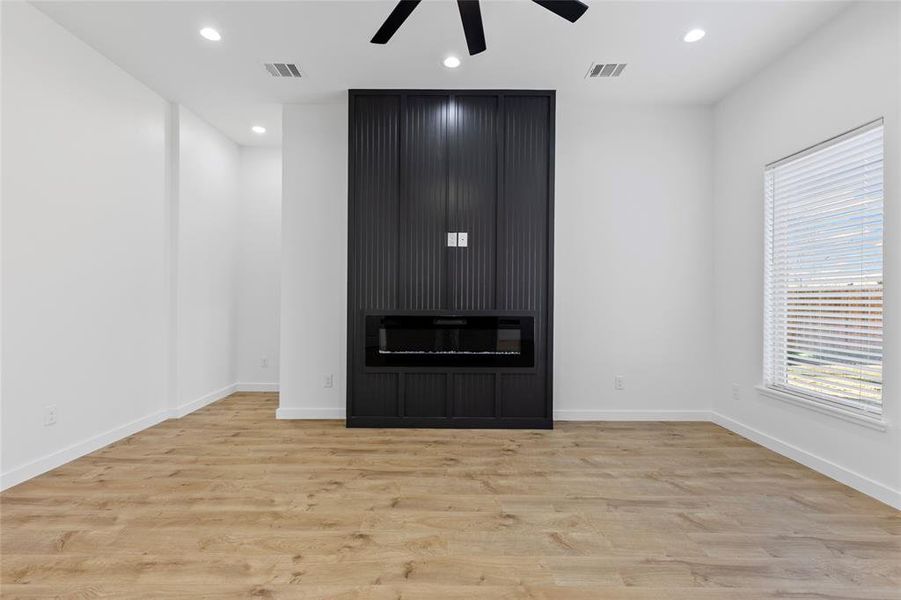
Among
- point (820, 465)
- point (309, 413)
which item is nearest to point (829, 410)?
point (820, 465)

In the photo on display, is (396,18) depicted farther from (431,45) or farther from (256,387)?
(256,387)

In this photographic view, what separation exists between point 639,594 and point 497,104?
144 inches

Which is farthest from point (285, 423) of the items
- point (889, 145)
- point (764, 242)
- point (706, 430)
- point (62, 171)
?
point (889, 145)

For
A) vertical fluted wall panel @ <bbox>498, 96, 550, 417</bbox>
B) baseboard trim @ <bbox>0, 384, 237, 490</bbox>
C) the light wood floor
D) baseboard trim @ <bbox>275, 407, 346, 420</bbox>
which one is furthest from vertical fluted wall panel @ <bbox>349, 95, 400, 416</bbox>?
baseboard trim @ <bbox>0, 384, 237, 490</bbox>

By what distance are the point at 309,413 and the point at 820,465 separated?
13.2 ft

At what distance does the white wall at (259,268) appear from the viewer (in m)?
5.50

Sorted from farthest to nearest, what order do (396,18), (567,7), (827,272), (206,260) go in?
(206,260) → (827,272) → (396,18) → (567,7)

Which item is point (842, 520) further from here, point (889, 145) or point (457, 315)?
point (457, 315)

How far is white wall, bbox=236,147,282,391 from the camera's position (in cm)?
550

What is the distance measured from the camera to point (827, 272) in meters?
3.03

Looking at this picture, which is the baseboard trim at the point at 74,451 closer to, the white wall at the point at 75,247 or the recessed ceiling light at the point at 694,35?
the white wall at the point at 75,247

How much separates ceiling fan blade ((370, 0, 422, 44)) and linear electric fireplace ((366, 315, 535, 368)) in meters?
2.16

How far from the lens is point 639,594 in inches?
67.9

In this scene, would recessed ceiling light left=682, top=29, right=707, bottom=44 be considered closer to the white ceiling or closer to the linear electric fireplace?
the white ceiling
